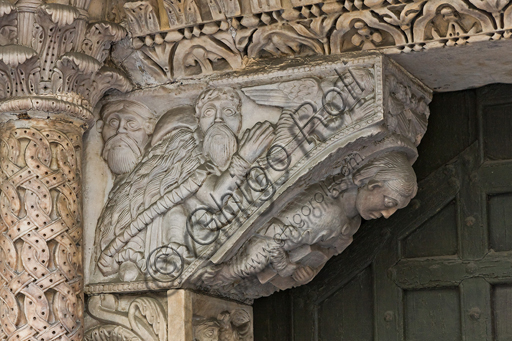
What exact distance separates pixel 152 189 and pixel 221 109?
0.35 m

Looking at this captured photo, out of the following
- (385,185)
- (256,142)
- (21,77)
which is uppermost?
(21,77)

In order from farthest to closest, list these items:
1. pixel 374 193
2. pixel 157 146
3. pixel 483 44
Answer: pixel 157 146, pixel 374 193, pixel 483 44

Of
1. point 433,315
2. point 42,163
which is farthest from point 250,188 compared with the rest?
point 433,315

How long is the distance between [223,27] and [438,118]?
843mm

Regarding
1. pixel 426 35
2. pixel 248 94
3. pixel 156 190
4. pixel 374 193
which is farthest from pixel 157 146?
pixel 426 35

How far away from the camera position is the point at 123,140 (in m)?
3.38

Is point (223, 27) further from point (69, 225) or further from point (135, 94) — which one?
point (69, 225)

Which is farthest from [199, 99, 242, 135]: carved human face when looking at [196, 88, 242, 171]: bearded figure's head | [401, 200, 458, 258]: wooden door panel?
[401, 200, 458, 258]: wooden door panel

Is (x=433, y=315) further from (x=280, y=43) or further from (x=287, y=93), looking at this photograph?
(x=280, y=43)

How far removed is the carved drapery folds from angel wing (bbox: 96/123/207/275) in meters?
0.23

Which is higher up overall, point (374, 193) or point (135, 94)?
point (135, 94)

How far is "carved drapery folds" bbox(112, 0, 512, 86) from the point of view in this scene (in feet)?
9.67

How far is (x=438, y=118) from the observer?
3.47 meters

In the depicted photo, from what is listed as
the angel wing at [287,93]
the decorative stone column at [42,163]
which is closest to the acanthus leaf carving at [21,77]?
the decorative stone column at [42,163]
